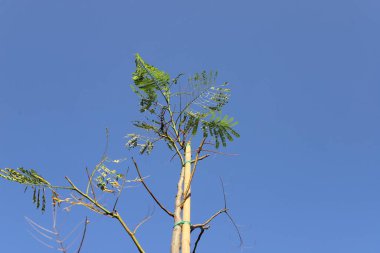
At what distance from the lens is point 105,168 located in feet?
11.8

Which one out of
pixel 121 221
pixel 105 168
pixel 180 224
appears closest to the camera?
pixel 121 221

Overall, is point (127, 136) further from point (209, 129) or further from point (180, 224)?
point (180, 224)

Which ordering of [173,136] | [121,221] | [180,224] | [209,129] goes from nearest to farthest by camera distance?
[121,221]
[180,224]
[173,136]
[209,129]

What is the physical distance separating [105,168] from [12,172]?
795mm

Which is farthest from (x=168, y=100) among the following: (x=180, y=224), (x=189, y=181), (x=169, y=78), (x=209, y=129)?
(x=180, y=224)

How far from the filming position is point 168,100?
16.3 feet

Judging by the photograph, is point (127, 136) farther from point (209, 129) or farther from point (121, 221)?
point (121, 221)

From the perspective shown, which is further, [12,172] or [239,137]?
[239,137]

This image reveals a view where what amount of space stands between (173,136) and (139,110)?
73 cm

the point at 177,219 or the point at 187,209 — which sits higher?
the point at 187,209

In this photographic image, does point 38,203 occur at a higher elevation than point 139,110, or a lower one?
lower

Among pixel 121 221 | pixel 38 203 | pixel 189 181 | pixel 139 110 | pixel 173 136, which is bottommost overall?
pixel 121 221

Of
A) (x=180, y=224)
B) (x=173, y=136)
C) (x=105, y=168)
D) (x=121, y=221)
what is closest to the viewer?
(x=121, y=221)

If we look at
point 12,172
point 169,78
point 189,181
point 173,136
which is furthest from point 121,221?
point 169,78
